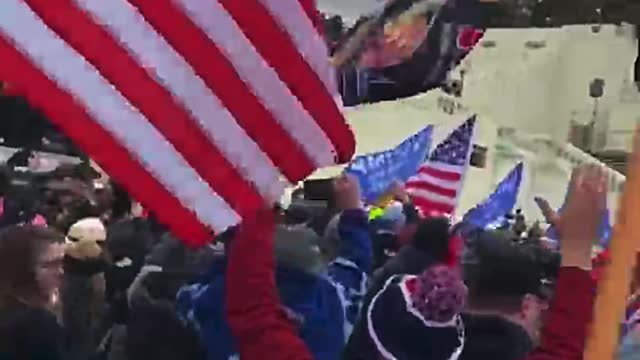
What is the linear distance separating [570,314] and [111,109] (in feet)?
3.52

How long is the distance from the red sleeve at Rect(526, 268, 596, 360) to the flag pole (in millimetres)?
467

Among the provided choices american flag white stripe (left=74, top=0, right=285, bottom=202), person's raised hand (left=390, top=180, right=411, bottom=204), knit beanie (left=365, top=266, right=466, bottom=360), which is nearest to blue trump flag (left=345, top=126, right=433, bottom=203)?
person's raised hand (left=390, top=180, right=411, bottom=204)

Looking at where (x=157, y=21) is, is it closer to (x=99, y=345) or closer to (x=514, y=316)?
(x=514, y=316)

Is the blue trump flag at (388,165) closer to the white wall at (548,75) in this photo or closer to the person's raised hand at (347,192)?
the person's raised hand at (347,192)

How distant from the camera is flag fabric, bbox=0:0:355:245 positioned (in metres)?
3.32

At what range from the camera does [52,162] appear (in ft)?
43.8

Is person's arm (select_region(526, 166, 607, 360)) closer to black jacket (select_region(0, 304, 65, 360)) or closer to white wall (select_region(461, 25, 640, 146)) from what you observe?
black jacket (select_region(0, 304, 65, 360))

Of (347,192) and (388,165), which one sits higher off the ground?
(347,192)

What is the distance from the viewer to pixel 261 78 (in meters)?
3.72

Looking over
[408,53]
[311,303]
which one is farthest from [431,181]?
[311,303]

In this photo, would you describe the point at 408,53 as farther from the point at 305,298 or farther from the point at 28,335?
the point at 28,335


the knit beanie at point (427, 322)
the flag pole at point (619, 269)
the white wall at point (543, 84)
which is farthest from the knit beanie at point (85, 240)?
the white wall at point (543, 84)

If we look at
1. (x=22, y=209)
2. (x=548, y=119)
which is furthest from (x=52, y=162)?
(x=548, y=119)

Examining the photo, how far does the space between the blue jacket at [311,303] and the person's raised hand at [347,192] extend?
89 mm
